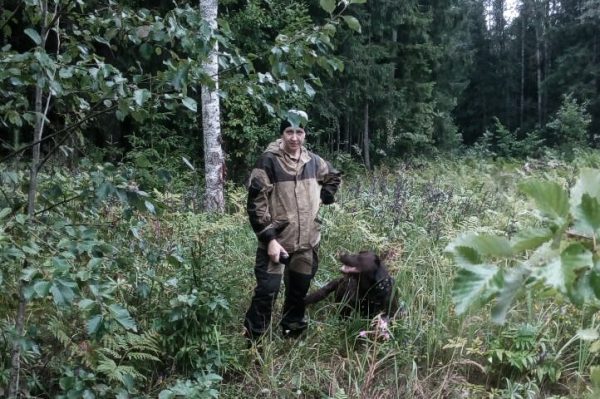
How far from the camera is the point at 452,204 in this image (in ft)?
22.7

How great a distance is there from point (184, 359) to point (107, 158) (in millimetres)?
8260

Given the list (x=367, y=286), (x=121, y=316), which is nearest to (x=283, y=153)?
(x=367, y=286)

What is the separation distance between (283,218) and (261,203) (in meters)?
0.21

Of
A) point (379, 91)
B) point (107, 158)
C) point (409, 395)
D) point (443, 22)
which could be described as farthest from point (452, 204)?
point (443, 22)

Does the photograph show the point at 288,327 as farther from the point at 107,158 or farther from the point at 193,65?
the point at 107,158

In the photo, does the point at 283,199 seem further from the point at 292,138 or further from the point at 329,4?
the point at 329,4

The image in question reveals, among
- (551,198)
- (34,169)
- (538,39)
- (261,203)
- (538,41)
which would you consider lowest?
(261,203)

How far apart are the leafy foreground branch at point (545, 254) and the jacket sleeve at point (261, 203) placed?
3.29 meters

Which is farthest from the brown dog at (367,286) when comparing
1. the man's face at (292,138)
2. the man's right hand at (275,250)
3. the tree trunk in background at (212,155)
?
the tree trunk in background at (212,155)

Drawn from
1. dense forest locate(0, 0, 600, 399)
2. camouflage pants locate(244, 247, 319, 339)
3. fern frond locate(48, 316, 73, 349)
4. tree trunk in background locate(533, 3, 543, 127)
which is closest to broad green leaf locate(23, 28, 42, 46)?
dense forest locate(0, 0, 600, 399)

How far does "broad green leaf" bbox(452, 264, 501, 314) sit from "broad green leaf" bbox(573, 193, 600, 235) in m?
0.13

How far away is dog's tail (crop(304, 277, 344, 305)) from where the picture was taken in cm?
461

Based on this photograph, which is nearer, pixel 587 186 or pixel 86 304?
pixel 587 186

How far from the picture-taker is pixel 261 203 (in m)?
4.05
